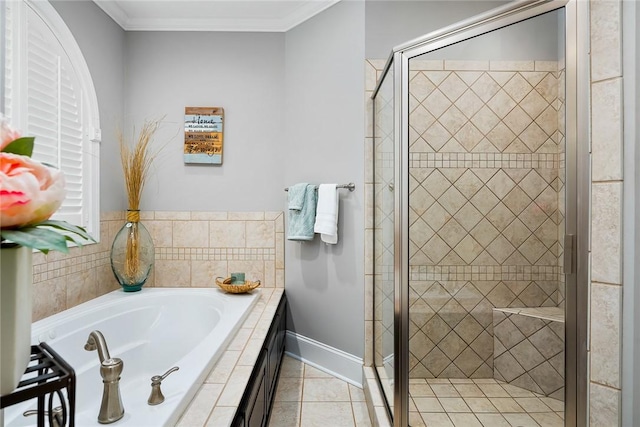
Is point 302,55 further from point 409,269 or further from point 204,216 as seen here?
point 409,269

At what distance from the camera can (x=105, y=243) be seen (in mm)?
2494

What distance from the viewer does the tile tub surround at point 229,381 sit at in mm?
1064

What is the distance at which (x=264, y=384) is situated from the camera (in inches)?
66.0

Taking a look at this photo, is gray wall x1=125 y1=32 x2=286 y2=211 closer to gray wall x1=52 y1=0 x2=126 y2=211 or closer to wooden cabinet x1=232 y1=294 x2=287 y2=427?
gray wall x1=52 y1=0 x2=126 y2=211

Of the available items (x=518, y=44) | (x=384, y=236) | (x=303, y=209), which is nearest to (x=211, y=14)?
(x=303, y=209)

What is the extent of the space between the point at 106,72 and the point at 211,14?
0.87 meters

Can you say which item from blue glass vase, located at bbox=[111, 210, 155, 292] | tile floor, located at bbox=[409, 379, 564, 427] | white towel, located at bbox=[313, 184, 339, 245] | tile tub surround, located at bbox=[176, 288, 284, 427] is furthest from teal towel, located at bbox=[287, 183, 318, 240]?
tile floor, located at bbox=[409, 379, 564, 427]

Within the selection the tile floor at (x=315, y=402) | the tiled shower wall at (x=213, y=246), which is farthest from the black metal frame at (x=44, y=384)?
the tiled shower wall at (x=213, y=246)

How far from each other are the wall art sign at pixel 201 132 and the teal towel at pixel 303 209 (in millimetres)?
788

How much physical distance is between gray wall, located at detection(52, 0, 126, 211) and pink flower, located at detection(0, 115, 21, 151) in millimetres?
2318

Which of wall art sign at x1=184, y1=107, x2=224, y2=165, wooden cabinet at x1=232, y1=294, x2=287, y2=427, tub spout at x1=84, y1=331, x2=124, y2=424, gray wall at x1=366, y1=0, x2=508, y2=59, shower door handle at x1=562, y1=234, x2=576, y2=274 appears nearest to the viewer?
tub spout at x1=84, y1=331, x2=124, y2=424

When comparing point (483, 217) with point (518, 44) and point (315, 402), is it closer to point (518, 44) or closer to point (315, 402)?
point (518, 44)

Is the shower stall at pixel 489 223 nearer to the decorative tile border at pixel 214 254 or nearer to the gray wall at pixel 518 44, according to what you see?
the gray wall at pixel 518 44

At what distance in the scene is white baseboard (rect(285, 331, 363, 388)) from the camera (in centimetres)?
226
